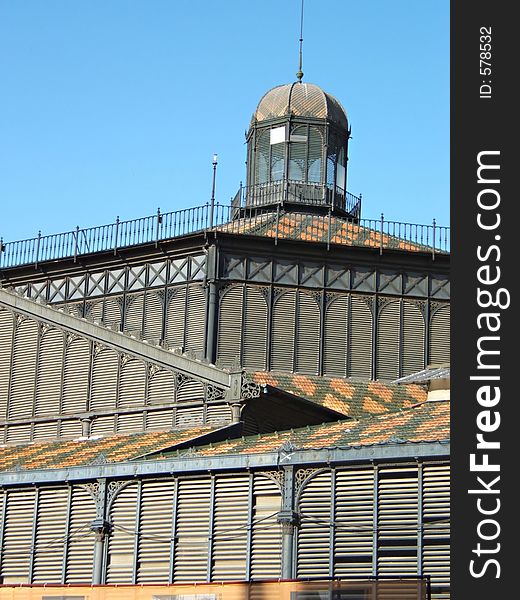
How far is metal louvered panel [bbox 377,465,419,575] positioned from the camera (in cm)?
3678

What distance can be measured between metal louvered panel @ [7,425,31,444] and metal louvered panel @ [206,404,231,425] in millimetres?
8483

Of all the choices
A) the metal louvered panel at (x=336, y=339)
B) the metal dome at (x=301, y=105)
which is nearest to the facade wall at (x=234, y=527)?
the metal louvered panel at (x=336, y=339)

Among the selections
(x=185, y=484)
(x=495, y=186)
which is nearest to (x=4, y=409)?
(x=185, y=484)

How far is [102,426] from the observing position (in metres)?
52.3

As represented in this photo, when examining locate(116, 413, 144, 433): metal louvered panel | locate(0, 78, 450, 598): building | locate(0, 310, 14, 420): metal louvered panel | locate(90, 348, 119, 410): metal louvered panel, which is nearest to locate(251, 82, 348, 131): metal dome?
locate(0, 78, 450, 598): building

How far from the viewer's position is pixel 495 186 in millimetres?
24562

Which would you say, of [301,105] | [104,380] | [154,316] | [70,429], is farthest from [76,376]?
[301,105]

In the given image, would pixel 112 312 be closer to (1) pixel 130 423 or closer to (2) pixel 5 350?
(2) pixel 5 350

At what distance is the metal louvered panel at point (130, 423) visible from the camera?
51.2 metres

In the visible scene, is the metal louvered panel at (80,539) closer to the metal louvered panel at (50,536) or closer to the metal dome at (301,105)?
the metal louvered panel at (50,536)

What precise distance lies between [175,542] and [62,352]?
588 inches

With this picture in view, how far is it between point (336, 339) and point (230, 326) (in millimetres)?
4180

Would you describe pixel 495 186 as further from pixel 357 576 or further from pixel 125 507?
pixel 125 507

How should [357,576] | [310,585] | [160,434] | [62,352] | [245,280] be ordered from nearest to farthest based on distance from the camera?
1. [310,585]
2. [357,576]
3. [160,434]
4. [62,352]
5. [245,280]
